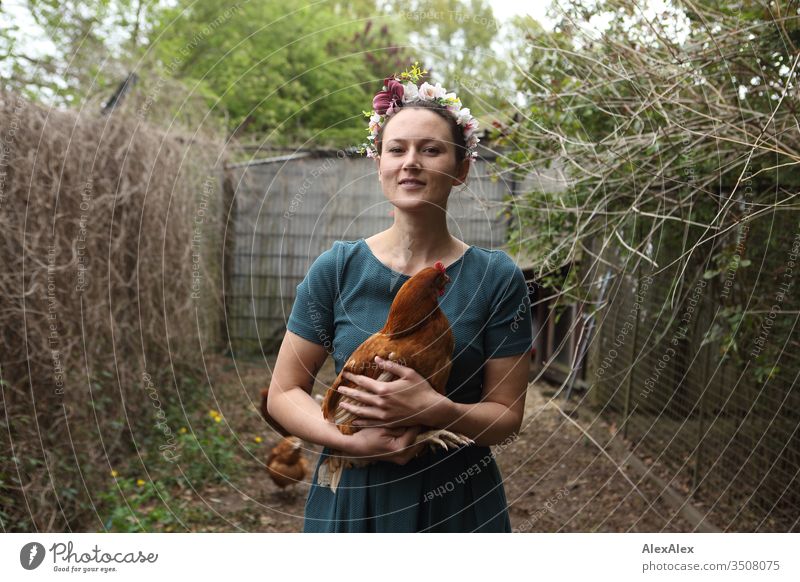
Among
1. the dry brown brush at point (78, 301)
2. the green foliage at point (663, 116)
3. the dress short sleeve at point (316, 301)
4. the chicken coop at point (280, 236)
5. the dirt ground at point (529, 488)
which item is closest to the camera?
the dress short sleeve at point (316, 301)

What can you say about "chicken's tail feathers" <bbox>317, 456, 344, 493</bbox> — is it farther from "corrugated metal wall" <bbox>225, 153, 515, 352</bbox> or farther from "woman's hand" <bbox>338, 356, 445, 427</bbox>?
"corrugated metal wall" <bbox>225, 153, 515, 352</bbox>

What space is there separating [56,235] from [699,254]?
7.82ft

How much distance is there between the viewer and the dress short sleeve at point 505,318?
3.51 feet

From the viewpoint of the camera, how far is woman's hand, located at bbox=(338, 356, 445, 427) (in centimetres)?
97

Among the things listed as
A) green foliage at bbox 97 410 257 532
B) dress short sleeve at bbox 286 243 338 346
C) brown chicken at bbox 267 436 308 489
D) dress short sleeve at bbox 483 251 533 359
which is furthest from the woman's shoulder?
brown chicken at bbox 267 436 308 489

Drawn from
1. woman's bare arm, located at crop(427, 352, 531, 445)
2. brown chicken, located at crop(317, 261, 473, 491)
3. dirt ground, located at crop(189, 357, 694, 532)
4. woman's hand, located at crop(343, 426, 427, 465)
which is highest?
brown chicken, located at crop(317, 261, 473, 491)

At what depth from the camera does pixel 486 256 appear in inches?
43.3

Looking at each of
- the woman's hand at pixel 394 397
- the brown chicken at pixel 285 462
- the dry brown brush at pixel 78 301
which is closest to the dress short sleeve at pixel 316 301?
the woman's hand at pixel 394 397

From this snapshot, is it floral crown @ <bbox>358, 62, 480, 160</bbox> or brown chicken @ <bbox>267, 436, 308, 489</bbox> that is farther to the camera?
brown chicken @ <bbox>267, 436, 308, 489</bbox>

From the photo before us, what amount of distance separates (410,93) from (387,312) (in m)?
0.32

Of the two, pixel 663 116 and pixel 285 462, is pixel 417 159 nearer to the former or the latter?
pixel 663 116

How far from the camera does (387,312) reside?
106 cm

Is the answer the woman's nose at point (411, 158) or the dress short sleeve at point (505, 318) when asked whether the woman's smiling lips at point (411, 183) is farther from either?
the dress short sleeve at point (505, 318)
